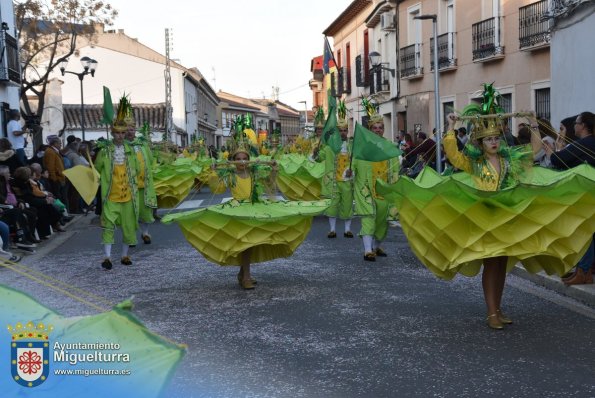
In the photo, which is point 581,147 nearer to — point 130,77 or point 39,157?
point 39,157

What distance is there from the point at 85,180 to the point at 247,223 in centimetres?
254

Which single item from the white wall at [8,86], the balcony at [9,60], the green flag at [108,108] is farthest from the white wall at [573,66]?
the white wall at [8,86]

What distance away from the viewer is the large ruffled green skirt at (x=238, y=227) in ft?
26.5

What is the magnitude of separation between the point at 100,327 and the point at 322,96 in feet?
208

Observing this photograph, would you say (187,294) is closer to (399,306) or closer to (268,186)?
(268,186)

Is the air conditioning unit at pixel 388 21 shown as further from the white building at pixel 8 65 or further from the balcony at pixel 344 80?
the white building at pixel 8 65

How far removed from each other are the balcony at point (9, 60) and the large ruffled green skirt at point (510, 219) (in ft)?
54.8

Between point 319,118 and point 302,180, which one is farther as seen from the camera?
point 319,118

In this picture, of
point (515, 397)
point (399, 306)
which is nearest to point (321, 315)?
point (399, 306)

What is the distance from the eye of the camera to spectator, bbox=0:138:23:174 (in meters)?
13.2

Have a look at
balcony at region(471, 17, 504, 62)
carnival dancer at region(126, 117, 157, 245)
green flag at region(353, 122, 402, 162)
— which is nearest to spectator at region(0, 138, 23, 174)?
carnival dancer at region(126, 117, 157, 245)

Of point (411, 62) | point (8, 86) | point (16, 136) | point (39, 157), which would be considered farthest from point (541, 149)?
point (411, 62)

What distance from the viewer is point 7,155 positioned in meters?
13.3

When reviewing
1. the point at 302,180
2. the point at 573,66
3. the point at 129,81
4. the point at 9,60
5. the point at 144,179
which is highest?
the point at 129,81
